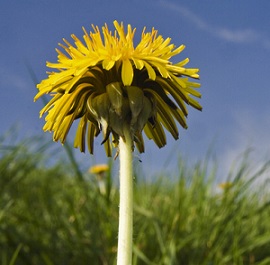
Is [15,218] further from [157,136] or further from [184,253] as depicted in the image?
[157,136]

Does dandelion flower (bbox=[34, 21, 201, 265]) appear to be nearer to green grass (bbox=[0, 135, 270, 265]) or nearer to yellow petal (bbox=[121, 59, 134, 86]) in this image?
yellow petal (bbox=[121, 59, 134, 86])

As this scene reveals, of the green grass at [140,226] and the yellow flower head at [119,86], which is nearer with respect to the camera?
the yellow flower head at [119,86]

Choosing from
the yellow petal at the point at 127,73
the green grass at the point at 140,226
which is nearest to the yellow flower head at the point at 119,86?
Result: the yellow petal at the point at 127,73

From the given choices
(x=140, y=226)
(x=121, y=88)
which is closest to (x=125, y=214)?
(x=121, y=88)

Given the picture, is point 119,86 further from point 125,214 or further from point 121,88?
point 125,214

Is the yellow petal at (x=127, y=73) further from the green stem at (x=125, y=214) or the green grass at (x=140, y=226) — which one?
the green grass at (x=140, y=226)

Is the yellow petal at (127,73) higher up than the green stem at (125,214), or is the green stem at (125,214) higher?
the yellow petal at (127,73)
